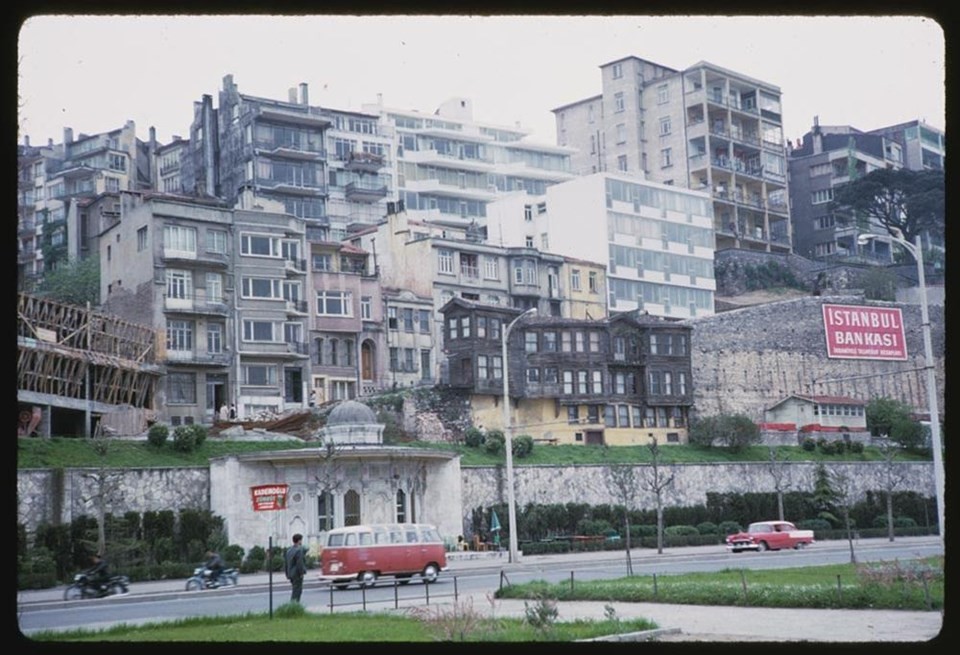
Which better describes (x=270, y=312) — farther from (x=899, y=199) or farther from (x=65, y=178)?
(x=899, y=199)

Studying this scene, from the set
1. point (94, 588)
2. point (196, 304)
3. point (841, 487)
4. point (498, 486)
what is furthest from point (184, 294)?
point (841, 487)

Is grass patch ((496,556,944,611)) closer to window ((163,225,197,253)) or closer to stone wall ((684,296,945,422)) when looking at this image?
window ((163,225,197,253))

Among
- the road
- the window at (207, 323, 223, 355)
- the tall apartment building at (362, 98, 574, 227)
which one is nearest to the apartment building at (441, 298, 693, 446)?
the window at (207, 323, 223, 355)

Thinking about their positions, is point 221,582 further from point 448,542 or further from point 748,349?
point 748,349

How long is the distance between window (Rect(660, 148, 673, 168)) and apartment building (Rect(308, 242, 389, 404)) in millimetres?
33650

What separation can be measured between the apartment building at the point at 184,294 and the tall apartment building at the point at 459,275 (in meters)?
10.9

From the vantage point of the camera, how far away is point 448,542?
47562 millimetres

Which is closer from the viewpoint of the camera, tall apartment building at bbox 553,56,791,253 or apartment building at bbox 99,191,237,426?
apartment building at bbox 99,191,237,426

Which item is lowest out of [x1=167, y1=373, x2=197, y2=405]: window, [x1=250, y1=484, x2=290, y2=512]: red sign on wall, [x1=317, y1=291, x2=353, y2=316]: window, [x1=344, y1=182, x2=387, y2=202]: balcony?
[x1=250, y1=484, x2=290, y2=512]: red sign on wall

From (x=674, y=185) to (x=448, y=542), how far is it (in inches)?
1978

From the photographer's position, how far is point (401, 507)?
45.8 meters

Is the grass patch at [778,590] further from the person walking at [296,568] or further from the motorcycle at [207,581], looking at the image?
the motorcycle at [207,581]

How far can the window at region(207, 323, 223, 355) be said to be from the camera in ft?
194
